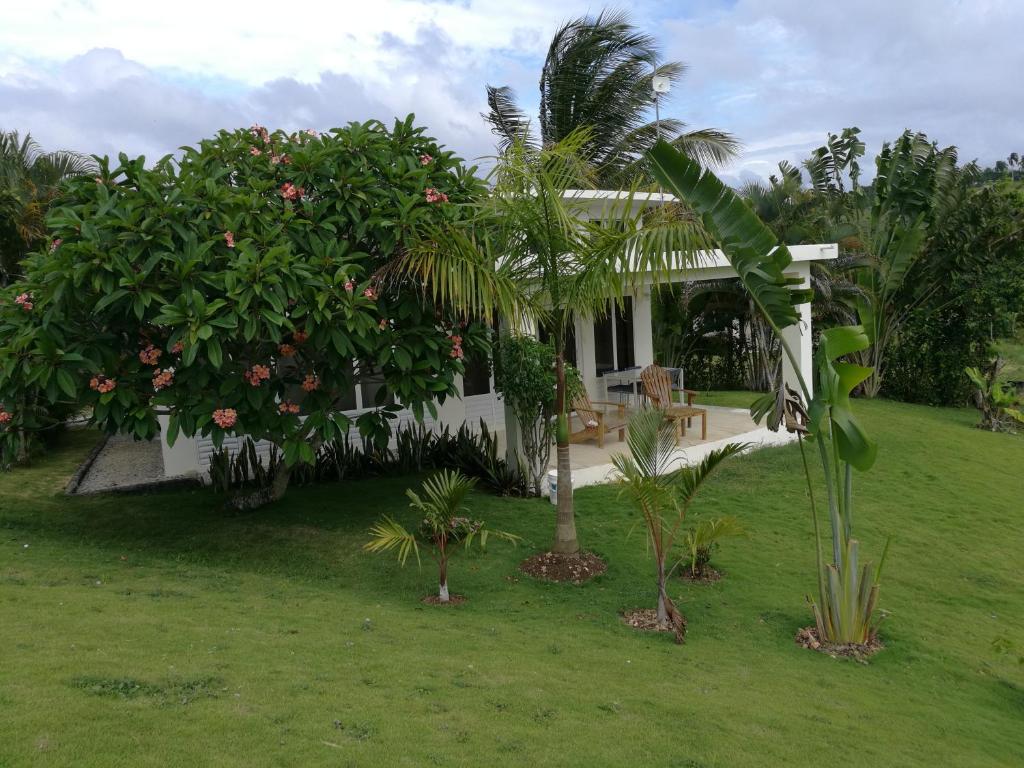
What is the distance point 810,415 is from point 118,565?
19.8 ft

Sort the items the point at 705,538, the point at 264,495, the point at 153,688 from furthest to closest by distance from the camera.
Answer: the point at 264,495 → the point at 705,538 → the point at 153,688

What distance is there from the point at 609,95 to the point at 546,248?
1209 centimetres

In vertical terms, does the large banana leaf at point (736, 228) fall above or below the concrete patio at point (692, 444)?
above

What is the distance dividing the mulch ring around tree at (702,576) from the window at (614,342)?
721 centimetres

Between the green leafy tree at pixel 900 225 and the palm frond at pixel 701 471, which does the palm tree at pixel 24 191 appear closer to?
the palm frond at pixel 701 471

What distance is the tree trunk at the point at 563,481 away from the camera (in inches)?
290

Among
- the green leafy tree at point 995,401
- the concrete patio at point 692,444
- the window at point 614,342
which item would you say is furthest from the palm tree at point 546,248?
the green leafy tree at point 995,401

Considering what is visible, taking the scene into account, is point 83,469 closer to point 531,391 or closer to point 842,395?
point 531,391

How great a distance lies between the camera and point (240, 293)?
21.5ft

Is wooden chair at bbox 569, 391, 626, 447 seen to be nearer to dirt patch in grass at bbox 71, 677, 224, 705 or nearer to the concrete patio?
the concrete patio

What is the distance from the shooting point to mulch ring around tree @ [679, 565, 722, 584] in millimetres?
7590

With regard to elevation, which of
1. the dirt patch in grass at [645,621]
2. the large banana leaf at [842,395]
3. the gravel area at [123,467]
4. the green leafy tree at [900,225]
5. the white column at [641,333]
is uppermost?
the green leafy tree at [900,225]

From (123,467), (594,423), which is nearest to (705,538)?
(594,423)

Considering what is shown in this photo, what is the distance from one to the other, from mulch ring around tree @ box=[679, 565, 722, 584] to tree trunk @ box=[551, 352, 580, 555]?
1.03m
